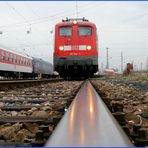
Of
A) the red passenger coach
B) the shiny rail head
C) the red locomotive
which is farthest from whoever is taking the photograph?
the red passenger coach

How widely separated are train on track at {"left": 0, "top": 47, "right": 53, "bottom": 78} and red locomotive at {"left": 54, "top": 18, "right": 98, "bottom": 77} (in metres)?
6.46

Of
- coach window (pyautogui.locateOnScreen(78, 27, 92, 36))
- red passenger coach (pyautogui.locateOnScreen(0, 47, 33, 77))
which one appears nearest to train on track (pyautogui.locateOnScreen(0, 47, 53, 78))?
red passenger coach (pyautogui.locateOnScreen(0, 47, 33, 77))

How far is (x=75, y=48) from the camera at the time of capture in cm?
1627

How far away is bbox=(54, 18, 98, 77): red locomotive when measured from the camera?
1588 centimetres

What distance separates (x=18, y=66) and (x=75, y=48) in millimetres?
12401

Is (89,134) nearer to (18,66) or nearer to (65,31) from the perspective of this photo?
(65,31)

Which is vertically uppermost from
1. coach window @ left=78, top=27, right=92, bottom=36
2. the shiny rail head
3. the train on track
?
coach window @ left=78, top=27, right=92, bottom=36

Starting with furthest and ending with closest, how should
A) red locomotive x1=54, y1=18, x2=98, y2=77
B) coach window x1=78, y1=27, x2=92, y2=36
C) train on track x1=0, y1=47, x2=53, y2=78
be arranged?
train on track x1=0, y1=47, x2=53, y2=78, coach window x1=78, y1=27, x2=92, y2=36, red locomotive x1=54, y1=18, x2=98, y2=77

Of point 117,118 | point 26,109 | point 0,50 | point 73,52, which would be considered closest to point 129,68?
point 0,50

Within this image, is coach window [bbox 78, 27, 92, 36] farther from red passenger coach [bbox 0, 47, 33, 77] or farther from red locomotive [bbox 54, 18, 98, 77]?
red passenger coach [bbox 0, 47, 33, 77]

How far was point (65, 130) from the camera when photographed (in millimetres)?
2086

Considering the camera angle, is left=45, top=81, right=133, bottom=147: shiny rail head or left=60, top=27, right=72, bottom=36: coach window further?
left=60, top=27, right=72, bottom=36: coach window

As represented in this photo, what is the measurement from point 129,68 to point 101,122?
92.3 ft

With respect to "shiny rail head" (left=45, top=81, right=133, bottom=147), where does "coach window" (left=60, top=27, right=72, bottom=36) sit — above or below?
above
